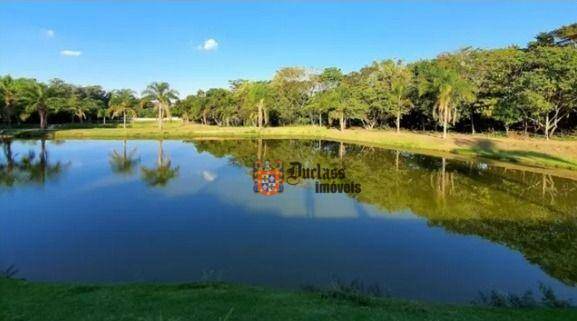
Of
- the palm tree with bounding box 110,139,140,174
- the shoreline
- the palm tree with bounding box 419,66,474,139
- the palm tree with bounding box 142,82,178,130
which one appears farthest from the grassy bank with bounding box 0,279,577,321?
the palm tree with bounding box 142,82,178,130

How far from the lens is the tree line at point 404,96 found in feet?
134

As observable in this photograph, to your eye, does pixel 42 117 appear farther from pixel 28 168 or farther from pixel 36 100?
pixel 28 168

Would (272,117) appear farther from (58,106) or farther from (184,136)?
(58,106)

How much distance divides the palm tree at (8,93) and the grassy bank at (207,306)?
67.6m

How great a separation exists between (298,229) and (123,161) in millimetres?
22427

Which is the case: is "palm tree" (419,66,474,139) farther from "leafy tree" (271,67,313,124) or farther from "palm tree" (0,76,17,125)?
"palm tree" (0,76,17,125)

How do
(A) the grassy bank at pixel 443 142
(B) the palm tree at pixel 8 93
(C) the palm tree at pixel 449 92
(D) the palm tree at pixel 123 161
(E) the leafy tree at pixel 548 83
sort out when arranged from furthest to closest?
(B) the palm tree at pixel 8 93 → (C) the palm tree at pixel 449 92 → (E) the leafy tree at pixel 548 83 → (A) the grassy bank at pixel 443 142 → (D) the palm tree at pixel 123 161

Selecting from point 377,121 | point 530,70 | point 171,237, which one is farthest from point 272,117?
point 171,237

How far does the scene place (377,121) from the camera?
73000mm

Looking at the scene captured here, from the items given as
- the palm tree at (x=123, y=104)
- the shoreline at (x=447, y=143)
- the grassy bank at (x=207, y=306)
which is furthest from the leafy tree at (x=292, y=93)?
the grassy bank at (x=207, y=306)

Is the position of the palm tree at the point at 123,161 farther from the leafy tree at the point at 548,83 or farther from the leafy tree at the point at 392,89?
the leafy tree at the point at 548,83

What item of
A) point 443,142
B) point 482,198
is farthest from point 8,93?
point 482,198

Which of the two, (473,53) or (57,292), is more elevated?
(473,53)

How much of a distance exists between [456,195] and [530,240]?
24.6ft
